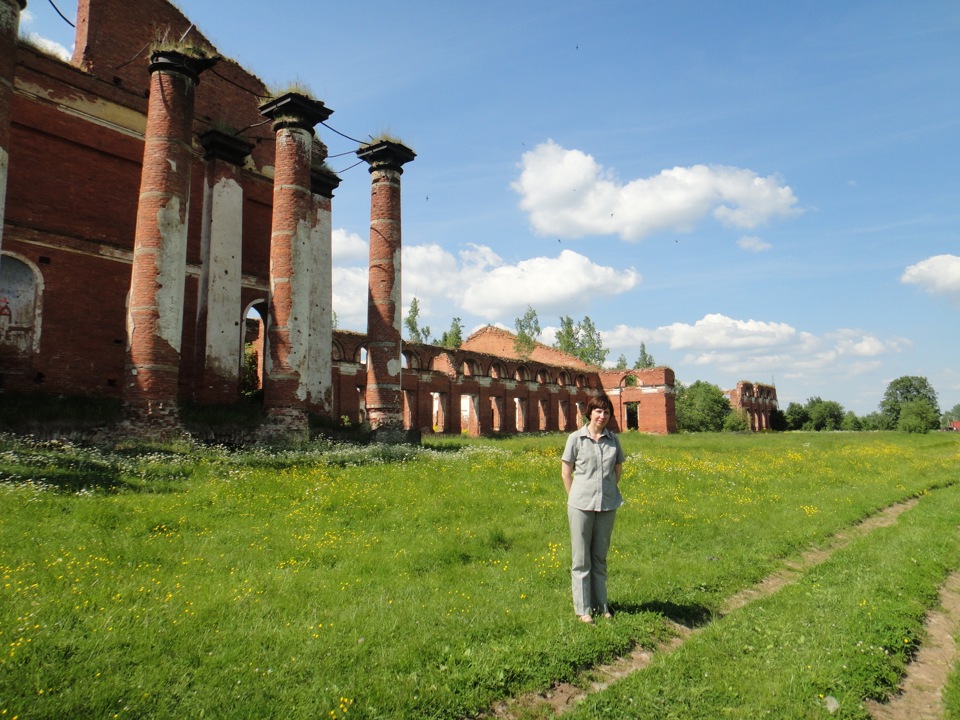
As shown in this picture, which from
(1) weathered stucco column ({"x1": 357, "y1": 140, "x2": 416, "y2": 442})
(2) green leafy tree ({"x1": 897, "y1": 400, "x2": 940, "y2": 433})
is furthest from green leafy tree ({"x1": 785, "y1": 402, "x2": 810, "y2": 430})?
(1) weathered stucco column ({"x1": 357, "y1": 140, "x2": 416, "y2": 442})

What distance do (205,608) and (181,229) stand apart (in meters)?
12.5

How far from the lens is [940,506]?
11.9 metres

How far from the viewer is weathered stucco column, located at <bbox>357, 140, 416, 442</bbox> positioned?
19.8m

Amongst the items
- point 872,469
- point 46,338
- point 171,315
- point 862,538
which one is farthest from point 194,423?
point 872,469

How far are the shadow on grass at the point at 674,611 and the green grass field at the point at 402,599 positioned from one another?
1.2 inches

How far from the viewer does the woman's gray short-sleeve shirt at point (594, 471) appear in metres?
5.37

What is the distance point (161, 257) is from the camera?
1482cm

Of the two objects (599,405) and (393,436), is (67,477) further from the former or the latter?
(393,436)

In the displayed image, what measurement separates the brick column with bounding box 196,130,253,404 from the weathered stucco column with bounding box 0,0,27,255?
584 centimetres

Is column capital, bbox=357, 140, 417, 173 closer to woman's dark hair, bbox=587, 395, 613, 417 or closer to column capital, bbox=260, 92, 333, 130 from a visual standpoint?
column capital, bbox=260, 92, 333, 130

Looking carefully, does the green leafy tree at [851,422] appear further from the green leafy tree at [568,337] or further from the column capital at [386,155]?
the column capital at [386,155]

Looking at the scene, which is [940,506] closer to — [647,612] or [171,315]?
[647,612]

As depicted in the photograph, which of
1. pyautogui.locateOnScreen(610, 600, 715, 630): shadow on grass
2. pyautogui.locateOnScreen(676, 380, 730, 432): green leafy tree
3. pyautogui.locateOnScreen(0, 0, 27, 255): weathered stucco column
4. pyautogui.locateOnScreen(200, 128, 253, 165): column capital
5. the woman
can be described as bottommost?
pyautogui.locateOnScreen(610, 600, 715, 630): shadow on grass

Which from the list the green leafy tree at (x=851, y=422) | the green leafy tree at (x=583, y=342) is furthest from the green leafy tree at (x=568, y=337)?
the green leafy tree at (x=851, y=422)
